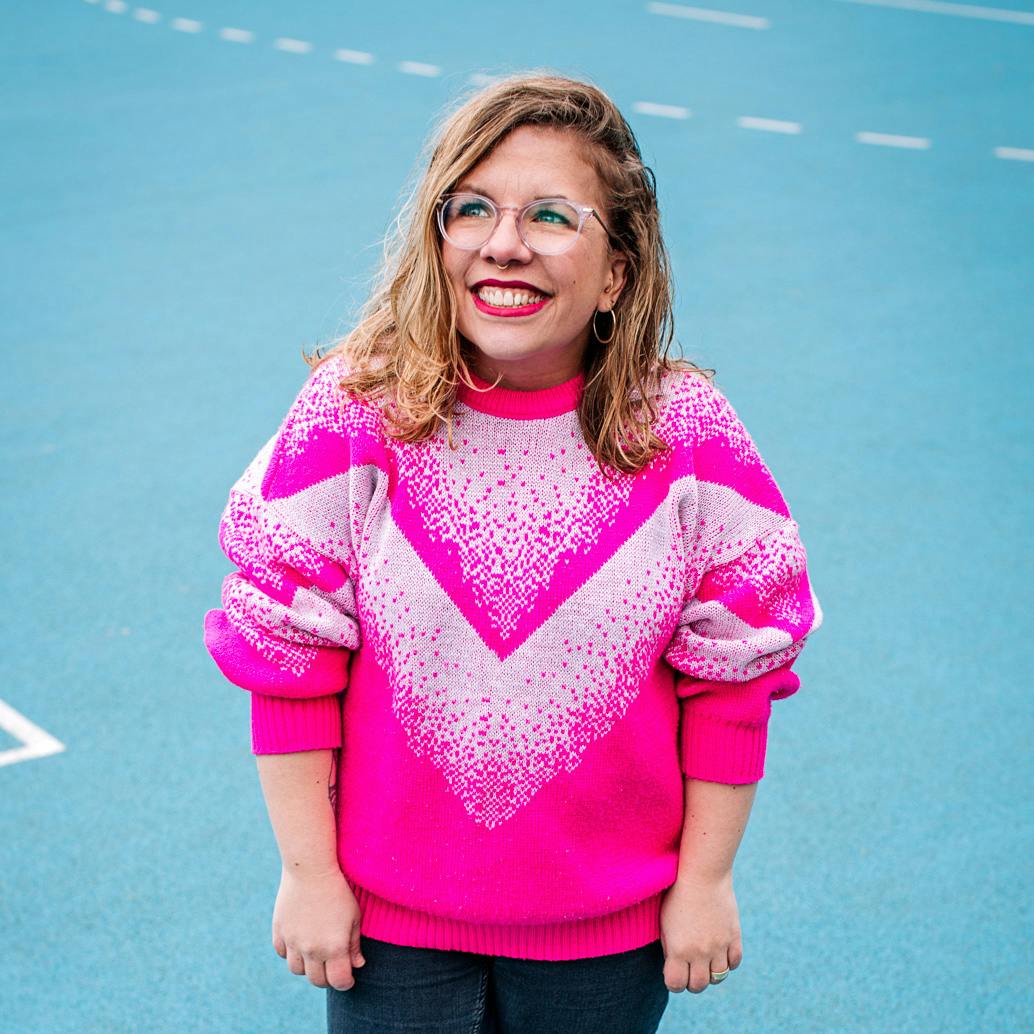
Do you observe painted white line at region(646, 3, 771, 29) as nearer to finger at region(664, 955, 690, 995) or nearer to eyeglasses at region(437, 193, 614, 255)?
eyeglasses at region(437, 193, 614, 255)

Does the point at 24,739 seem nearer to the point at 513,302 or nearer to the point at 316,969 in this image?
the point at 316,969

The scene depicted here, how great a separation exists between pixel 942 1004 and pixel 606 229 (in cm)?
209

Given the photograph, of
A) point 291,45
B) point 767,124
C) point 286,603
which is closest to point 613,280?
point 286,603

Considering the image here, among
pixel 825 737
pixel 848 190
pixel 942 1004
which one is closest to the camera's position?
pixel 942 1004

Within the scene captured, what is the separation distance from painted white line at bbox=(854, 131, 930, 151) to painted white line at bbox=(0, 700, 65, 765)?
6.68 meters

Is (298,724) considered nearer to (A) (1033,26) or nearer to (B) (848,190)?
(B) (848,190)

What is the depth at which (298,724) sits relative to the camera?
180 cm

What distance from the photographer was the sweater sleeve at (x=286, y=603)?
68.5 inches

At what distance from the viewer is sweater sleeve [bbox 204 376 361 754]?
5.71 ft

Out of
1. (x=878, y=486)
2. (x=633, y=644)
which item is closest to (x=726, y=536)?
(x=633, y=644)

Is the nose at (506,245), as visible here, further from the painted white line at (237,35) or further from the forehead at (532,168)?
the painted white line at (237,35)

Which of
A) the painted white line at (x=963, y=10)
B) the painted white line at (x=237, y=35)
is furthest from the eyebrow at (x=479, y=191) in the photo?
the painted white line at (x=963, y=10)

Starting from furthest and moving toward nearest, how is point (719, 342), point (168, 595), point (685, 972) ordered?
point (719, 342)
point (168, 595)
point (685, 972)

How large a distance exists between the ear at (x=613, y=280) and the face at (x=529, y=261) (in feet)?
0.12
